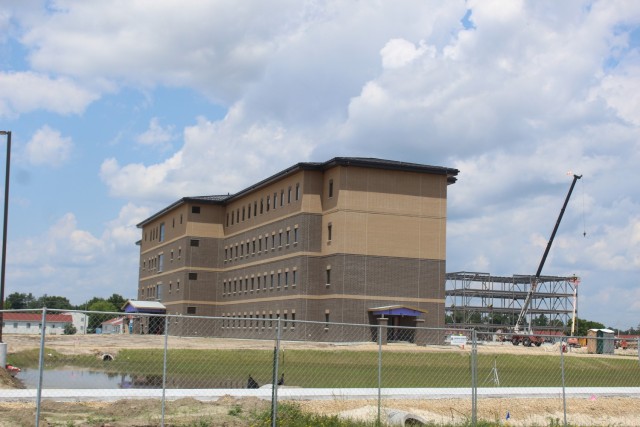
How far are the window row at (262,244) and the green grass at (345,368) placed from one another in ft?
100.0

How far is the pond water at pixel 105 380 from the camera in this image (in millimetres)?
22250

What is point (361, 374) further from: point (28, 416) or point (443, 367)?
point (28, 416)

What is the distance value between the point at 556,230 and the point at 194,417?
98.5 m

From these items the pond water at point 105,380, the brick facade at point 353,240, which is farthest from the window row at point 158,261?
the pond water at point 105,380

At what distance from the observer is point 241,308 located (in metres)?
86.6

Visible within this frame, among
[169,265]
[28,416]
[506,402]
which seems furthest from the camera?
[169,265]

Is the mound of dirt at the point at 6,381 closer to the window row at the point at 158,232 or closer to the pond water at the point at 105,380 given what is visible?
the pond water at the point at 105,380

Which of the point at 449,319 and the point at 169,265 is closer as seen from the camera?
the point at 169,265

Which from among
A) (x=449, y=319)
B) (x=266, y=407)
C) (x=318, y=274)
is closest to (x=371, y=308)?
(x=318, y=274)

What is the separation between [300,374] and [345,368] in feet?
20.6

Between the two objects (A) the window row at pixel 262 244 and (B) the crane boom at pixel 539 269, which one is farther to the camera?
(B) the crane boom at pixel 539 269

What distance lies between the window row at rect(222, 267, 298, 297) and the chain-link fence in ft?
65.5

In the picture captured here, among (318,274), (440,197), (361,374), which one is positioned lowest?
(361,374)

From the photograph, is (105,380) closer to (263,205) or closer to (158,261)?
(263,205)
